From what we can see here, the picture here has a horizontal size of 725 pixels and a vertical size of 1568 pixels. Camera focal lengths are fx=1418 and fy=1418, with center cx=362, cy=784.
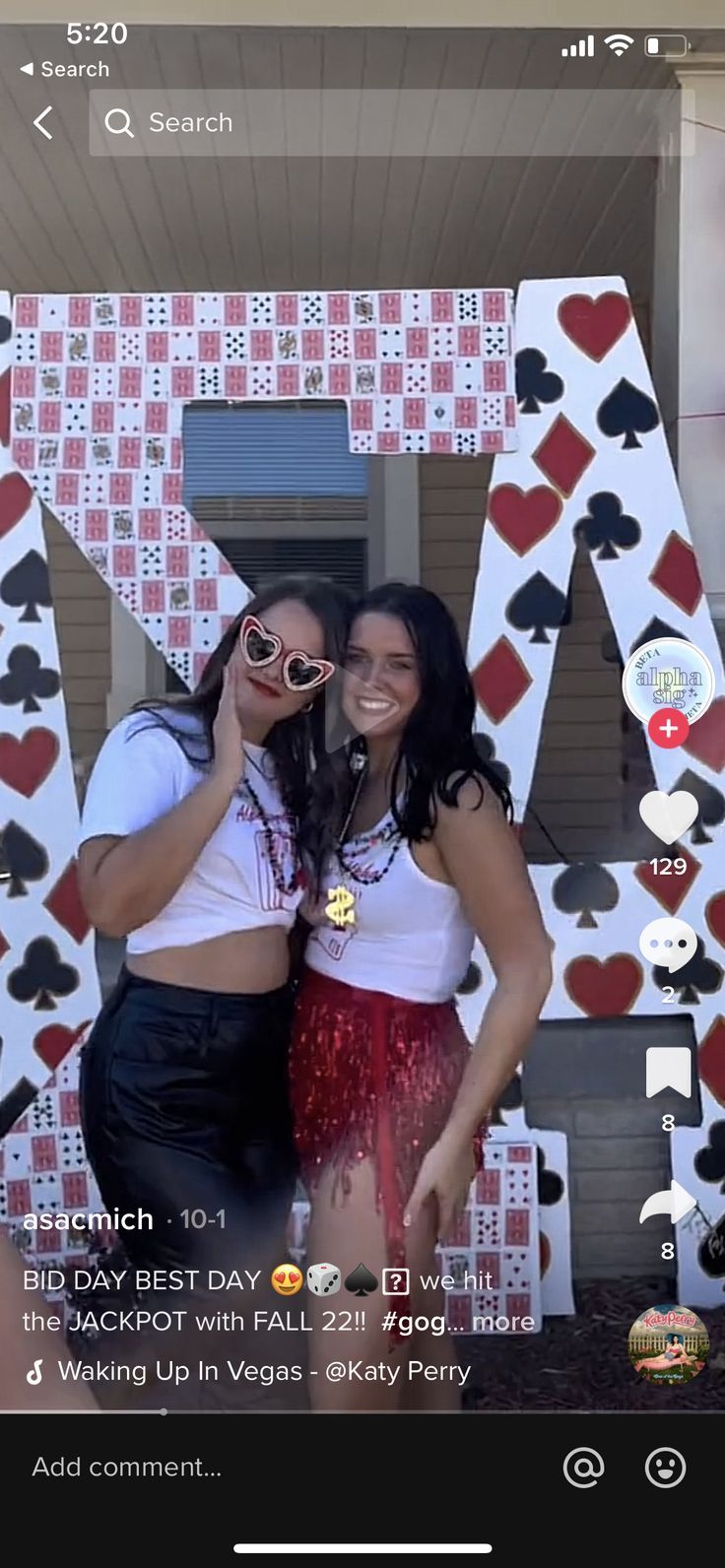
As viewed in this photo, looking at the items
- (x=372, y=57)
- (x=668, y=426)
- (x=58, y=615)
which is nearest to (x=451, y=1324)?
(x=58, y=615)

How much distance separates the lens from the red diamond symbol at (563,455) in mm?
1690

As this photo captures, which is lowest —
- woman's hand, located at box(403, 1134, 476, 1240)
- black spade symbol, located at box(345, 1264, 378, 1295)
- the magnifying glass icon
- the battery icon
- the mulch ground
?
the mulch ground

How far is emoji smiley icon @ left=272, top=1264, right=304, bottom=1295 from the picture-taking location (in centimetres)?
159

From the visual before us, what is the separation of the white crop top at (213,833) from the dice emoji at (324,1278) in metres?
0.39

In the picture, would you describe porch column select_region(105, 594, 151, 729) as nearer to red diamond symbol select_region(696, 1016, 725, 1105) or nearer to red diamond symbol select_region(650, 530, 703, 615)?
red diamond symbol select_region(650, 530, 703, 615)

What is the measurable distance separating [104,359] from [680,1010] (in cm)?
102

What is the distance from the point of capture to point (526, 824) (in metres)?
1.67

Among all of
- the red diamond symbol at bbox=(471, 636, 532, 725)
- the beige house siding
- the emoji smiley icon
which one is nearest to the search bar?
the beige house siding

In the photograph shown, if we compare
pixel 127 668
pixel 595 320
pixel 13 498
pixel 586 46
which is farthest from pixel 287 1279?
pixel 586 46

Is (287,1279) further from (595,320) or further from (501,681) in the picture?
(595,320)

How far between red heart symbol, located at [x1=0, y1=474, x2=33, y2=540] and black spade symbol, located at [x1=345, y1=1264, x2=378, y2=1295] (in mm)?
962

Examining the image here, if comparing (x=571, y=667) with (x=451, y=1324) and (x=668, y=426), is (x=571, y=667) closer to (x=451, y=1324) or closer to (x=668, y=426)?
(x=668, y=426)

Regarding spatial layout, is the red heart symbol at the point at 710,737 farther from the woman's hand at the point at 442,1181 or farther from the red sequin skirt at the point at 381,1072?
the woman's hand at the point at 442,1181
